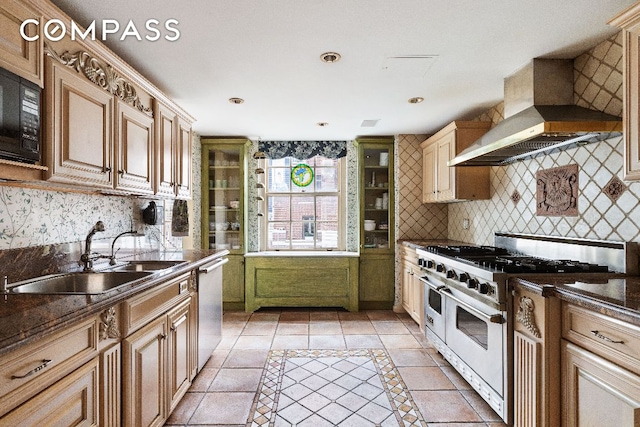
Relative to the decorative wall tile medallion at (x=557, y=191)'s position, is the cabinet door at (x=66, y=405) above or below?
below

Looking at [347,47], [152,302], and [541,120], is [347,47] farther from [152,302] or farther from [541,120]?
[152,302]

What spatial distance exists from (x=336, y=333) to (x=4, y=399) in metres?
3.04

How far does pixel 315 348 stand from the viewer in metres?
3.30

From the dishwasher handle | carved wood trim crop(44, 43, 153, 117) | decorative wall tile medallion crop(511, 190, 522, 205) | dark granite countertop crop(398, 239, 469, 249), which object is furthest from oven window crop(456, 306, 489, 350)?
carved wood trim crop(44, 43, 153, 117)

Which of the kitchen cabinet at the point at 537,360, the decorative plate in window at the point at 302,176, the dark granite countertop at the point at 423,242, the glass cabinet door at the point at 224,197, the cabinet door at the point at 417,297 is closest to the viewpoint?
the kitchen cabinet at the point at 537,360

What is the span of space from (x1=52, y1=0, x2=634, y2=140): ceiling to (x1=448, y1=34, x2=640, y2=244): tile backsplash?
0.18 metres

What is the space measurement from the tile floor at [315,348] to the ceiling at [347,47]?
2.28 meters

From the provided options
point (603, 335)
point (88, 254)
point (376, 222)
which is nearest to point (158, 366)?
point (88, 254)

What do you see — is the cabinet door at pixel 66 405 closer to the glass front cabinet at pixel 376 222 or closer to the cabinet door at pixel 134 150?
the cabinet door at pixel 134 150

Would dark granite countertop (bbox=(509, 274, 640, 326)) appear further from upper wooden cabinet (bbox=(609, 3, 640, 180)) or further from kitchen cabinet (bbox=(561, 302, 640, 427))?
upper wooden cabinet (bbox=(609, 3, 640, 180))

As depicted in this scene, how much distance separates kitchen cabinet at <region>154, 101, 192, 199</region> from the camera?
2.72m

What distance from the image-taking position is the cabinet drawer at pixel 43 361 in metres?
0.98

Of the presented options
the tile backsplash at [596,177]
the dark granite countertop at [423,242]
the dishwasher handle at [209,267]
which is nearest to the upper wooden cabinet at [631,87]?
the tile backsplash at [596,177]

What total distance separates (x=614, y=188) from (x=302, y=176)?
143 inches
